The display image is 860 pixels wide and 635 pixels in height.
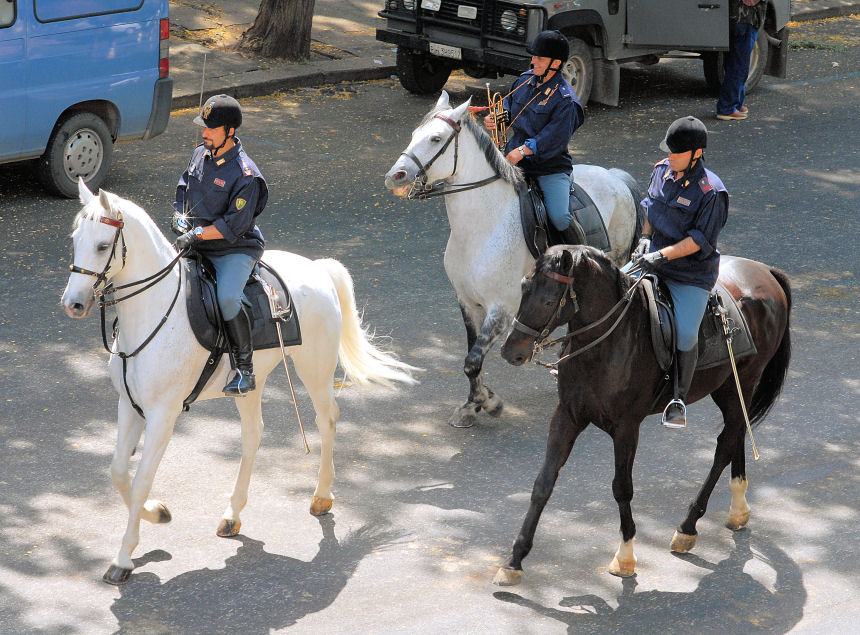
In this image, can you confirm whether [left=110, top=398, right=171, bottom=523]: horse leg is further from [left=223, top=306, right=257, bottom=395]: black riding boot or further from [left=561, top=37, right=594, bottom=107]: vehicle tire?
[left=561, top=37, right=594, bottom=107]: vehicle tire

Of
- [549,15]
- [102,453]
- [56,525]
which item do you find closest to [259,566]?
[56,525]

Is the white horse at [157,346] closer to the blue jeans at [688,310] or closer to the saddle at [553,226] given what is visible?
the saddle at [553,226]

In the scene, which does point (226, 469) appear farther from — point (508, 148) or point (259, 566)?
point (508, 148)

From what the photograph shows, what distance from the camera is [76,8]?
11.9m

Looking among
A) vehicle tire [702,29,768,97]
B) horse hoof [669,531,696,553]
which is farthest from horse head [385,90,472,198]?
vehicle tire [702,29,768,97]

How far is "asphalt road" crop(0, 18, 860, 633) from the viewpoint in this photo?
606 cm

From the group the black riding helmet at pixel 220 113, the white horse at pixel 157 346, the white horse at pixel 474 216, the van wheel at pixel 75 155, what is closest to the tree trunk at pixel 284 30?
the van wheel at pixel 75 155

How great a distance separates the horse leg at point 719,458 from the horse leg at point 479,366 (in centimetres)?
163

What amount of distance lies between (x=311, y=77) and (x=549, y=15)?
3.70 m

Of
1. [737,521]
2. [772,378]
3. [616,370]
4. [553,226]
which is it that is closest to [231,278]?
[616,370]

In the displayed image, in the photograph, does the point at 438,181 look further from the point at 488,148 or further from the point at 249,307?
the point at 249,307

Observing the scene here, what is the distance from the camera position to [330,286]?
23.3ft

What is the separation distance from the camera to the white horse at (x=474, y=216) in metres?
7.91

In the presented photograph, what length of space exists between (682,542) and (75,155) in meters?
8.32
